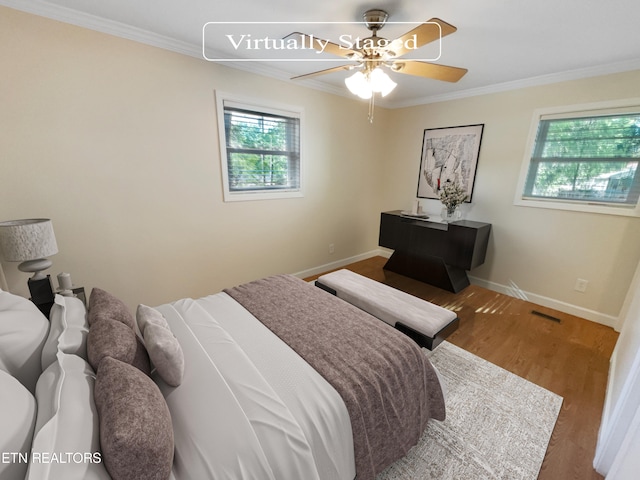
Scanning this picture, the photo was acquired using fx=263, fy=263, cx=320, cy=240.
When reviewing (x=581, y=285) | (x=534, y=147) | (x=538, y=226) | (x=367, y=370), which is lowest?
(x=581, y=285)

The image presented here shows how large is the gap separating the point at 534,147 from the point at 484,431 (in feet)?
9.14

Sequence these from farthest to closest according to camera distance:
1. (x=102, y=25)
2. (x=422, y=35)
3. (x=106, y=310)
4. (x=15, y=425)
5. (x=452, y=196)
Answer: (x=452, y=196) < (x=102, y=25) < (x=422, y=35) < (x=106, y=310) < (x=15, y=425)

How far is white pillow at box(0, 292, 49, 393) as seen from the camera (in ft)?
3.00

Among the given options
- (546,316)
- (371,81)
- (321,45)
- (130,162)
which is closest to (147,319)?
(130,162)

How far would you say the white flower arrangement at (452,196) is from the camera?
10.4 ft

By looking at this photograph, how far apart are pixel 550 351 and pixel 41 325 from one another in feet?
10.9

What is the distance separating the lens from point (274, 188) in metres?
3.06

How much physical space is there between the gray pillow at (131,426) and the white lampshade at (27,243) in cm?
131

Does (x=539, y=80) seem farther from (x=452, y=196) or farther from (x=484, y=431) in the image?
(x=484, y=431)

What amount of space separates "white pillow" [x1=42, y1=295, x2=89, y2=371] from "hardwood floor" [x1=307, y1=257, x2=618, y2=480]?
2.19 metres

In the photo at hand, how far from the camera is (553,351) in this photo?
7.16ft

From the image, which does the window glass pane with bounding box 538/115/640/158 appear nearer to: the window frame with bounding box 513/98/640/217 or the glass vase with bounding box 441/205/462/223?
the window frame with bounding box 513/98/640/217

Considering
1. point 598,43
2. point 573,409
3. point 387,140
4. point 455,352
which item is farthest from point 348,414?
point 387,140

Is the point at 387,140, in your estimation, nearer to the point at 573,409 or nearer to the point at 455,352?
the point at 455,352
